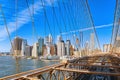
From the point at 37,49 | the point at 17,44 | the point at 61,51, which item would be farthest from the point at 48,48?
the point at 61,51

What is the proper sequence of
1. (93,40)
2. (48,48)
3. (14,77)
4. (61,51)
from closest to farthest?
(14,77) → (48,48) → (61,51) → (93,40)

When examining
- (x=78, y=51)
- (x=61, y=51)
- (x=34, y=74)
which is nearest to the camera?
(x=34, y=74)

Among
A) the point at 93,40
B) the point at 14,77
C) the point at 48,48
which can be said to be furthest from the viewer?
the point at 93,40

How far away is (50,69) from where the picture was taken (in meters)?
5.75

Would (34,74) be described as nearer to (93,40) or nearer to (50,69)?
→ (50,69)

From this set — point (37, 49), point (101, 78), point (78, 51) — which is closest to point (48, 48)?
point (37, 49)

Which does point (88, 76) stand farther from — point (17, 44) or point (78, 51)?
point (17, 44)

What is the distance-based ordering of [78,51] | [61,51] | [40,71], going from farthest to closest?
[78,51], [61,51], [40,71]

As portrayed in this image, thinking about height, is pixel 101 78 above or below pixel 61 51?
below

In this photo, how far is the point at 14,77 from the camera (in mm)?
3793

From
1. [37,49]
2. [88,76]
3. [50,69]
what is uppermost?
[37,49]

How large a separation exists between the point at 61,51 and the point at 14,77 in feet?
38.8

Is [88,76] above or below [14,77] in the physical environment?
below

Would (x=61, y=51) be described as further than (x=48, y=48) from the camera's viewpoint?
Yes
